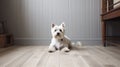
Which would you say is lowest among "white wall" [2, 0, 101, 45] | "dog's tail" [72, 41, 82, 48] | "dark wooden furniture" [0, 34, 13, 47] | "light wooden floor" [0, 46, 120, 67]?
"light wooden floor" [0, 46, 120, 67]

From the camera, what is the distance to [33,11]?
3.26m

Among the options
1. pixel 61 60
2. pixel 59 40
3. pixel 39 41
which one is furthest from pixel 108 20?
→ pixel 61 60

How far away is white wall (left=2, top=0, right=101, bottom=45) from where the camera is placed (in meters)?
3.24

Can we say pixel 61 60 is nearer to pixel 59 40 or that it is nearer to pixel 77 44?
pixel 59 40

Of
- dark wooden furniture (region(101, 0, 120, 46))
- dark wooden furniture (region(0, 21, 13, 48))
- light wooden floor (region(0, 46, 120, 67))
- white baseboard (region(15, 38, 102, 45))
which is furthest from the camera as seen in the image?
white baseboard (region(15, 38, 102, 45))

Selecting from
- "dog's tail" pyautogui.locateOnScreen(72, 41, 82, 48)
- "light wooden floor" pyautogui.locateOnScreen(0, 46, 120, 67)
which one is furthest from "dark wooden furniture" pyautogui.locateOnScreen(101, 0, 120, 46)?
"light wooden floor" pyautogui.locateOnScreen(0, 46, 120, 67)

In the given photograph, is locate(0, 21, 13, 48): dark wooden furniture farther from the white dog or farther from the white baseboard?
the white dog

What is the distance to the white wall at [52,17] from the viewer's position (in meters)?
3.24

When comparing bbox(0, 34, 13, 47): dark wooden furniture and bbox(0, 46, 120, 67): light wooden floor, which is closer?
bbox(0, 46, 120, 67): light wooden floor

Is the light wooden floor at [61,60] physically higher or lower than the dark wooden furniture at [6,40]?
lower

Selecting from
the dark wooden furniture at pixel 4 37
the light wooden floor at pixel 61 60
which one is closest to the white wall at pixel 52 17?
the dark wooden furniture at pixel 4 37

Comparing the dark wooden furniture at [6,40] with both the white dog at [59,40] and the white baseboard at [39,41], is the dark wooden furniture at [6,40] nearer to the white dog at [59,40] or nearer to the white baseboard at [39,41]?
the white baseboard at [39,41]

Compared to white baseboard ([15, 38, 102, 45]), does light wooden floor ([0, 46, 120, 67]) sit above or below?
below

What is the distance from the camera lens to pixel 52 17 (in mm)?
3254
